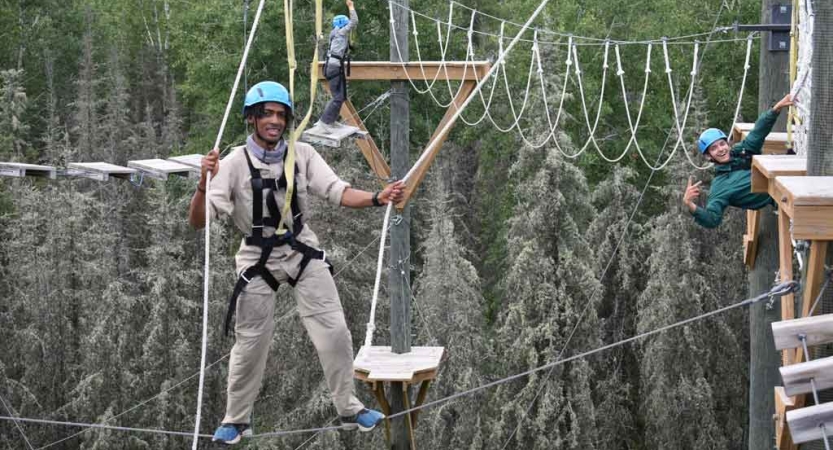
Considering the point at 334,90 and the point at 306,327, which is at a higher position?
the point at 334,90

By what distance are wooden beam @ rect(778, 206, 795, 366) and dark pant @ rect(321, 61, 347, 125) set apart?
3.97 m

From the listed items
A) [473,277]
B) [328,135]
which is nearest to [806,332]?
[328,135]

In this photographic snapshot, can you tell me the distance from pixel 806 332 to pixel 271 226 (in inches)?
93.6

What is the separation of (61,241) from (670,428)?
1039cm

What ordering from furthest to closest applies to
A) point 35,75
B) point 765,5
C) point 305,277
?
1. point 35,75
2. point 765,5
3. point 305,277

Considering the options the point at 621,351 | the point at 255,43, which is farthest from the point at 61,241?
the point at 621,351

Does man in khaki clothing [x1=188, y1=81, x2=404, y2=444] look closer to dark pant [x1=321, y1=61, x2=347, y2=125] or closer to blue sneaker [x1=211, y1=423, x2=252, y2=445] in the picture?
blue sneaker [x1=211, y1=423, x2=252, y2=445]

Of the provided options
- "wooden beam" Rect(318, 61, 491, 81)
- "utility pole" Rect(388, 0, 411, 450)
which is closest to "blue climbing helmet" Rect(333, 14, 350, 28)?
"wooden beam" Rect(318, 61, 491, 81)

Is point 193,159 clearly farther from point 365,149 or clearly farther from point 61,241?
point 61,241

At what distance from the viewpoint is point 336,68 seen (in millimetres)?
9438

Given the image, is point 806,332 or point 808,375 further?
point 806,332

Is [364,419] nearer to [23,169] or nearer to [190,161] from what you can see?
[190,161]

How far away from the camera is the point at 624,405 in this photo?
1875 centimetres

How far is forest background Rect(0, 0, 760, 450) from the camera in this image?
56.6 ft
